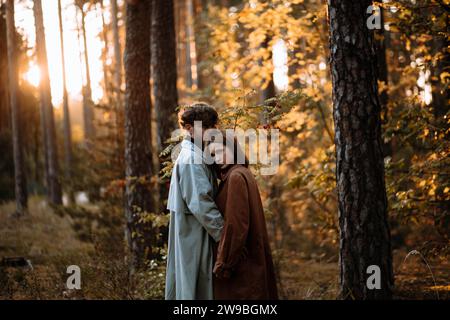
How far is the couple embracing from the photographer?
13.1ft

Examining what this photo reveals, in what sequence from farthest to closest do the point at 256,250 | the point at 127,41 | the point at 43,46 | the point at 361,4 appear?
the point at 43,46 < the point at 127,41 < the point at 361,4 < the point at 256,250

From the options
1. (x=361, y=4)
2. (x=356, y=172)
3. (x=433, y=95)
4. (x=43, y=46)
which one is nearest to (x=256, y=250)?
(x=356, y=172)

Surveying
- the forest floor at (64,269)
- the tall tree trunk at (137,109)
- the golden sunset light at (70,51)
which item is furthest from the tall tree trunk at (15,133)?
the tall tree trunk at (137,109)

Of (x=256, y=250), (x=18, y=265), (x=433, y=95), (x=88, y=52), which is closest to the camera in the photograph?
(x=256, y=250)

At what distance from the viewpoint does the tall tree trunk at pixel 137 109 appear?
802 cm

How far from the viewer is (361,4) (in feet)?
15.4

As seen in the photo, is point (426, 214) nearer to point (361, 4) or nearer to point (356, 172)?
point (356, 172)

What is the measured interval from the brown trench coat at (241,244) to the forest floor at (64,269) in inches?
72.4

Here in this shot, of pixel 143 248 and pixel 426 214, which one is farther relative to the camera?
pixel 143 248

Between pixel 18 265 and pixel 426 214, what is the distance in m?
5.72

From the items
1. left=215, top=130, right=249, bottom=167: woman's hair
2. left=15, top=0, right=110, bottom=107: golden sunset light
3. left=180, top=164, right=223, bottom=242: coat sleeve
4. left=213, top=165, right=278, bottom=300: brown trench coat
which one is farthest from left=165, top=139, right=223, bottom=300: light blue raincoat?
left=15, top=0, right=110, bottom=107: golden sunset light

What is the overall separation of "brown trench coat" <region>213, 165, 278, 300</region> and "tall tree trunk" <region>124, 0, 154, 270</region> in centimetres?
401

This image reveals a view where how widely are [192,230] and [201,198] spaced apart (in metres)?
0.31

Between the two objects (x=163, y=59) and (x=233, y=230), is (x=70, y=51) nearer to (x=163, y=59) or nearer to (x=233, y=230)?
(x=163, y=59)
